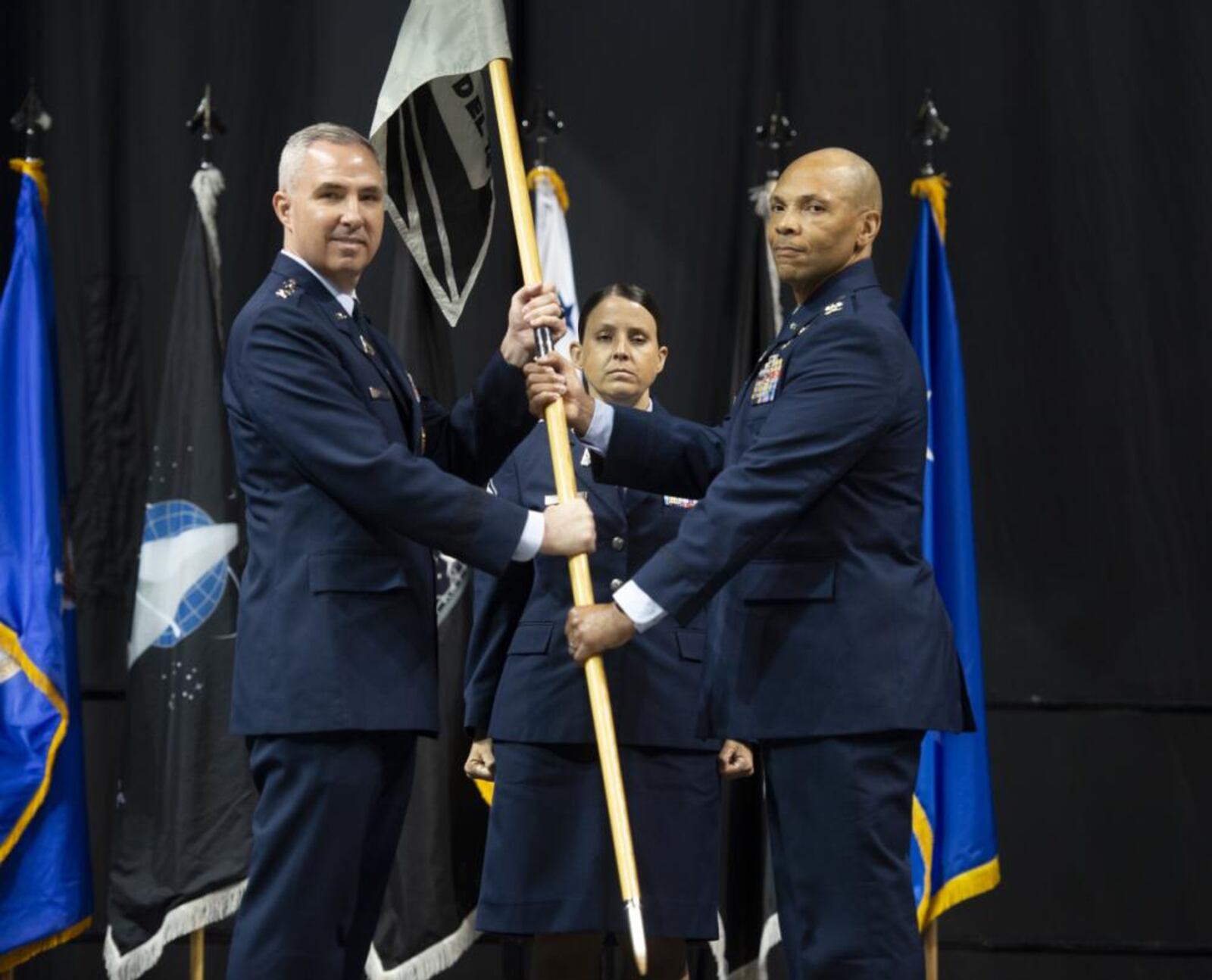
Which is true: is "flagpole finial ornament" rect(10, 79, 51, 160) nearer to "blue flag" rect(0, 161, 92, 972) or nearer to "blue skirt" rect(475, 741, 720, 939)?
"blue flag" rect(0, 161, 92, 972)

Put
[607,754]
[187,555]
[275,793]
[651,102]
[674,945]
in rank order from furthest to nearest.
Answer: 1. [651,102]
2. [187,555]
3. [674,945]
4. [607,754]
5. [275,793]

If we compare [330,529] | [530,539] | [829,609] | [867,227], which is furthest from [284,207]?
[829,609]

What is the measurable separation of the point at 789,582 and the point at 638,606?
25 cm

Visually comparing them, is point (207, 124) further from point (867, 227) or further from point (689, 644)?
point (867, 227)

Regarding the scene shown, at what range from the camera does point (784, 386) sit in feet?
8.02

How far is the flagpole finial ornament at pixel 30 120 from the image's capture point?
12.0 ft

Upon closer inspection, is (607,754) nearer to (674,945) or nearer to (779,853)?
(779,853)

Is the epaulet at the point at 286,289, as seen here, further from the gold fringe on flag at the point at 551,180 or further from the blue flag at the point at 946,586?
the blue flag at the point at 946,586

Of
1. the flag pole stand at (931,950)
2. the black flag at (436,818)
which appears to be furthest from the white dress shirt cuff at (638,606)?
the flag pole stand at (931,950)

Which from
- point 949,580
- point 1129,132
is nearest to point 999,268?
point 1129,132

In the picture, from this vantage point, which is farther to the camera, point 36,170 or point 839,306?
point 36,170

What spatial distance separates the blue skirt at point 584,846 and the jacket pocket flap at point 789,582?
0.81m

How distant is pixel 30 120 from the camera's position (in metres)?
3.68

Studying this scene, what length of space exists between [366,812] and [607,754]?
39cm
